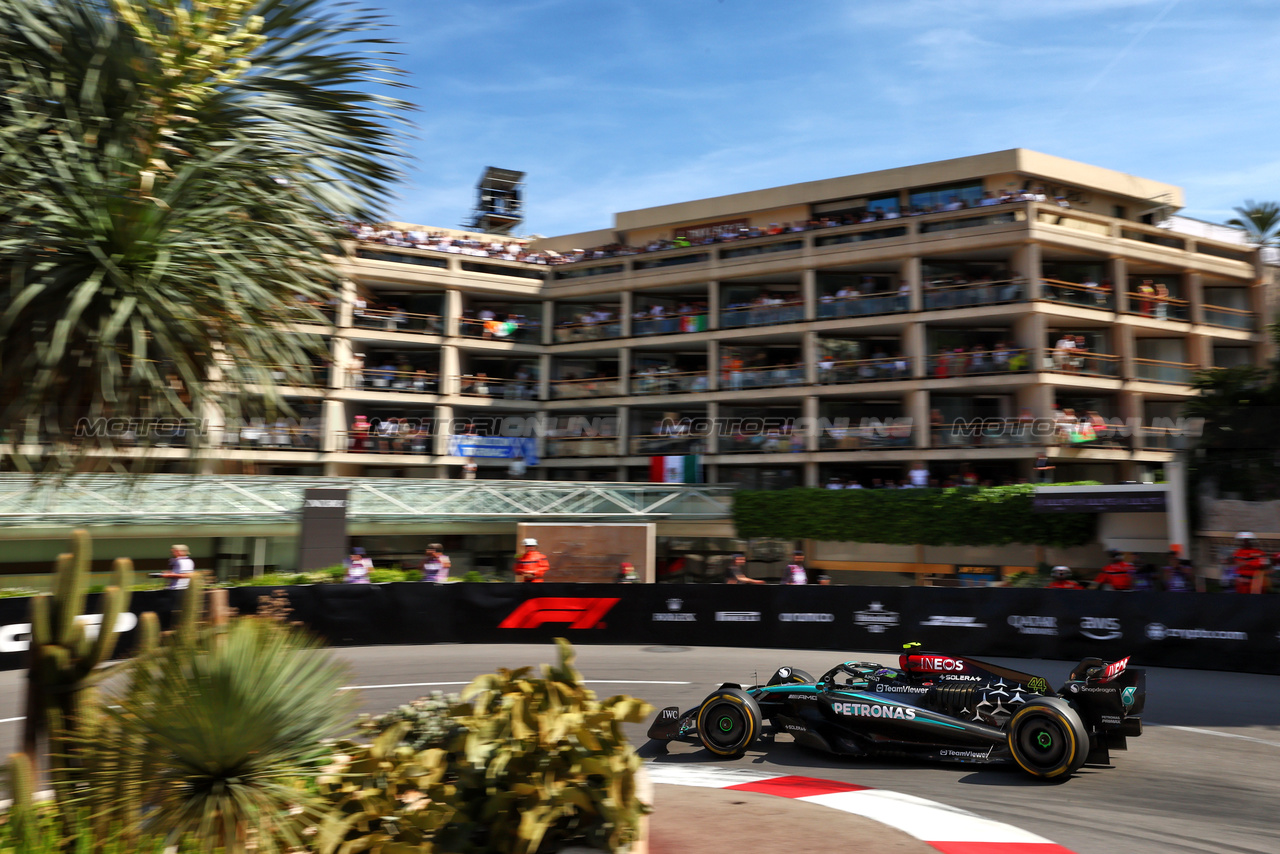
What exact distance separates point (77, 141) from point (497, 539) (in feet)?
78.8

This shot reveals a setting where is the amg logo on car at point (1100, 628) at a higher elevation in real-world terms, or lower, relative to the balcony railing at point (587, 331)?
lower

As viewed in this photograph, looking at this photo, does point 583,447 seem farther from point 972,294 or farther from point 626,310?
point 972,294

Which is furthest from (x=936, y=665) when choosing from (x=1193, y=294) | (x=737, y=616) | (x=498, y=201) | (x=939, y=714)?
(x=498, y=201)

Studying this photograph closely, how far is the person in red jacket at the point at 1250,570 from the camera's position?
14.9 metres

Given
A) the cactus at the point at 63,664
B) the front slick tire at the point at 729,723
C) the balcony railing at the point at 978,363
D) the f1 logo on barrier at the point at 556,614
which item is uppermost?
the balcony railing at the point at 978,363

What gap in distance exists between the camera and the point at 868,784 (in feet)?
25.9

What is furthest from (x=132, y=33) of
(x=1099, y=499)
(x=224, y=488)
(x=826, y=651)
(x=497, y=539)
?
(x=497, y=539)

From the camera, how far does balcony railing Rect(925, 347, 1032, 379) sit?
26.8 metres

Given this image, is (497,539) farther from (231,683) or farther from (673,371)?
(231,683)

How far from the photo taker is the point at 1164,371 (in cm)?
2861

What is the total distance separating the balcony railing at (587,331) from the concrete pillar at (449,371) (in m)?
4.13

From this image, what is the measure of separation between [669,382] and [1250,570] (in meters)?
20.1

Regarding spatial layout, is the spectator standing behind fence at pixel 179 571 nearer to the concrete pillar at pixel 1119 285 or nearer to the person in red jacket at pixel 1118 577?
the person in red jacket at pixel 1118 577

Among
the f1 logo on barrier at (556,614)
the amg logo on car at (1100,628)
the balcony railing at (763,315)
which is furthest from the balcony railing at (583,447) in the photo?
the amg logo on car at (1100,628)
